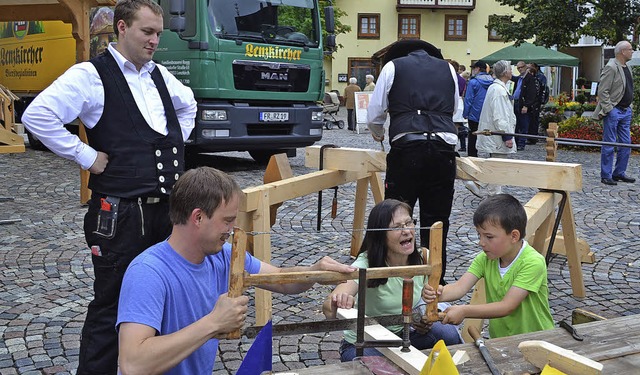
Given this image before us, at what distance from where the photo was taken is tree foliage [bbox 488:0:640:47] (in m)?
17.0

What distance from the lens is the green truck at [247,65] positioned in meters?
10.0

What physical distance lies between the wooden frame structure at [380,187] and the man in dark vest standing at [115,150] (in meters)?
1.05

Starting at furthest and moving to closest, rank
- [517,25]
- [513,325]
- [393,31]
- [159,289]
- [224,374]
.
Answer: [393,31]
[517,25]
[224,374]
[513,325]
[159,289]

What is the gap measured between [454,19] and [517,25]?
80.0ft

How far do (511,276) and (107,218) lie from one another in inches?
70.9

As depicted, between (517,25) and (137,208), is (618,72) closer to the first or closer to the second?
(137,208)

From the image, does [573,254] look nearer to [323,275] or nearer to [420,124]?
[420,124]

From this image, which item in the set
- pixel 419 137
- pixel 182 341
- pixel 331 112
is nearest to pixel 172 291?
pixel 182 341

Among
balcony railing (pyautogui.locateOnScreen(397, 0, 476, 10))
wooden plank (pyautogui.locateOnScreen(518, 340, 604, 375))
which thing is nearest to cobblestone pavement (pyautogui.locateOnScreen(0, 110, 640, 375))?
wooden plank (pyautogui.locateOnScreen(518, 340, 604, 375))

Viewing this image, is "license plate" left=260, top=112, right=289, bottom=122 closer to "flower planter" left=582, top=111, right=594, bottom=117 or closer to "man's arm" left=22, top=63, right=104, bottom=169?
"man's arm" left=22, top=63, right=104, bottom=169

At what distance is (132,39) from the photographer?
298 centimetres

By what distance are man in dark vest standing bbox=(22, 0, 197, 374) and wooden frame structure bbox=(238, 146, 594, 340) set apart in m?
1.05

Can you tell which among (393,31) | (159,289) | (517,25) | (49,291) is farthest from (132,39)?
(393,31)

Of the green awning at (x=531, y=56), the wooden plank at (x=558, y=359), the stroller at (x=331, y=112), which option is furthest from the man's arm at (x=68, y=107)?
the stroller at (x=331, y=112)
